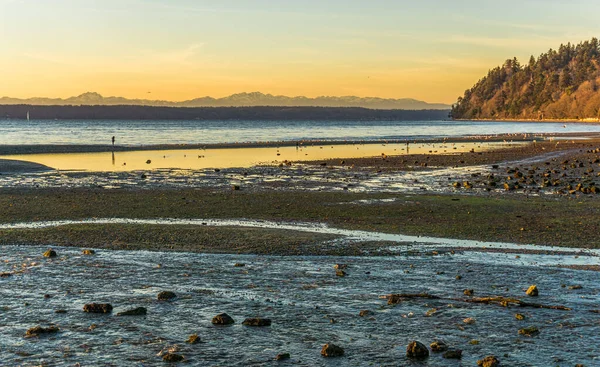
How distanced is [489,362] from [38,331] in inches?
298

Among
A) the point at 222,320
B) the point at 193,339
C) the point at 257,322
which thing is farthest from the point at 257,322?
the point at 193,339

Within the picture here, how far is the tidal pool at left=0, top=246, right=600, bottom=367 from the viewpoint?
37.8ft

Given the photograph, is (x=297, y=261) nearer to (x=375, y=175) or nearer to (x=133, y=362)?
(x=133, y=362)

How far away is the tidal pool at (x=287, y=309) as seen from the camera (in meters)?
11.5

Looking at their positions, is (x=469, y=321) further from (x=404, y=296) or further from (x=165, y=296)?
(x=165, y=296)

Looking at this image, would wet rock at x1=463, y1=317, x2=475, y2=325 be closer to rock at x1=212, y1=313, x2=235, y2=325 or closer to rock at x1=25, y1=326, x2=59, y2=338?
rock at x1=212, y1=313, x2=235, y2=325

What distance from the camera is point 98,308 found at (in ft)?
45.3

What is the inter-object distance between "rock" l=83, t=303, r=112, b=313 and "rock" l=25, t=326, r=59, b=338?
1.27 metres

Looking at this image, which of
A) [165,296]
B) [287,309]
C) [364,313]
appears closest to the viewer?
[364,313]

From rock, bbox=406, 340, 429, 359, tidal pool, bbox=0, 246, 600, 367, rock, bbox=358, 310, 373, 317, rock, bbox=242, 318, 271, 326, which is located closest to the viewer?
rock, bbox=406, 340, 429, 359

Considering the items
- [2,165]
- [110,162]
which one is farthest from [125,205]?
[110,162]

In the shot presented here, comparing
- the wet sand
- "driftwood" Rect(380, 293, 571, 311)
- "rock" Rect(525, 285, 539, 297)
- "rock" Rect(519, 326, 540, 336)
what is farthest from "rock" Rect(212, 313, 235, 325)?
the wet sand

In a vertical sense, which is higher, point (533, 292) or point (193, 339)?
point (533, 292)

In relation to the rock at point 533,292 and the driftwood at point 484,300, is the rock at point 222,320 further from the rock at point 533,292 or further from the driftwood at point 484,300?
the rock at point 533,292
